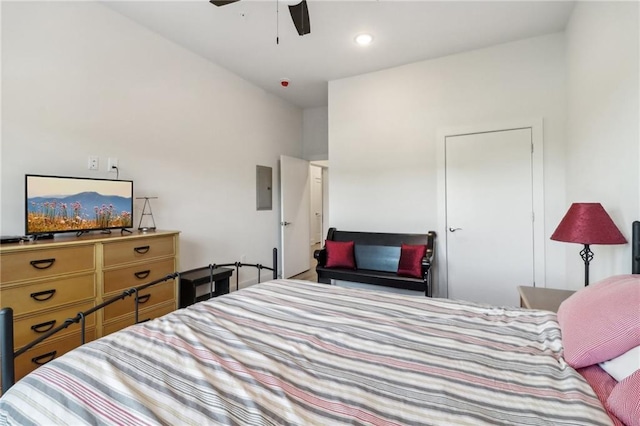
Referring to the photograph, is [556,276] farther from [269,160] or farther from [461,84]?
[269,160]

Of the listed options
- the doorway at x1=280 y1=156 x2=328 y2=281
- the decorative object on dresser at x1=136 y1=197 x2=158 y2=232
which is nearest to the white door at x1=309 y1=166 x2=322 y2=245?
the doorway at x1=280 y1=156 x2=328 y2=281

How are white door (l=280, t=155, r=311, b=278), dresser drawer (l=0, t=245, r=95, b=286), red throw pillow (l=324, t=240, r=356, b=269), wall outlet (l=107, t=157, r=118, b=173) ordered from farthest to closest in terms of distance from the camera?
white door (l=280, t=155, r=311, b=278), red throw pillow (l=324, t=240, r=356, b=269), wall outlet (l=107, t=157, r=118, b=173), dresser drawer (l=0, t=245, r=95, b=286)

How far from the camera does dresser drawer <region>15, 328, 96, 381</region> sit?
1.81m

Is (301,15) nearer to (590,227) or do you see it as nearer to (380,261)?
(590,227)

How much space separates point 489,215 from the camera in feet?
10.7

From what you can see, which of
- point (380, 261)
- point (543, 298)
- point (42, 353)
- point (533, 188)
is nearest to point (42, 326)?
point (42, 353)

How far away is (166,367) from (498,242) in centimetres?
329

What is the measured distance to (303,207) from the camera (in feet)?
17.1

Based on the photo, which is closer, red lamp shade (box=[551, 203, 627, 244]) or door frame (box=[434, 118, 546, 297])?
Result: red lamp shade (box=[551, 203, 627, 244])

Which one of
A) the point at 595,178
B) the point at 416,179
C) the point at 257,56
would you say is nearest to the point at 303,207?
the point at 416,179

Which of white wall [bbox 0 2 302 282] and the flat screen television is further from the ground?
white wall [bbox 0 2 302 282]

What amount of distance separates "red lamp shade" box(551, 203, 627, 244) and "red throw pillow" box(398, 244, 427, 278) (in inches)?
57.7

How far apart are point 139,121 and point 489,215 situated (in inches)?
143

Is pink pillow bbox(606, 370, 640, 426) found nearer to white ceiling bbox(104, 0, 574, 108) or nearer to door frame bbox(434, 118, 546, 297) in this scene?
door frame bbox(434, 118, 546, 297)
